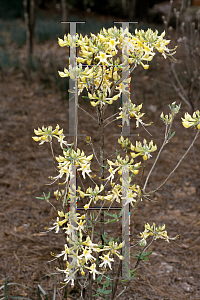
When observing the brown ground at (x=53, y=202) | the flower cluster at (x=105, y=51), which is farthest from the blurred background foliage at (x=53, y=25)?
the flower cluster at (x=105, y=51)

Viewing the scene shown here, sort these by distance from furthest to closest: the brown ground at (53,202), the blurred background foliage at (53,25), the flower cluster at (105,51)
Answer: the blurred background foliage at (53,25)
the brown ground at (53,202)
the flower cluster at (105,51)

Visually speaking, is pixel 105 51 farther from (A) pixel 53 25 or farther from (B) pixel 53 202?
(A) pixel 53 25

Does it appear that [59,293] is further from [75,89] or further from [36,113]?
[36,113]

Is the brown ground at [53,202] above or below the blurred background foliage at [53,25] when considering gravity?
below

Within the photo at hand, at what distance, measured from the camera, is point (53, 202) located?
10.2 ft

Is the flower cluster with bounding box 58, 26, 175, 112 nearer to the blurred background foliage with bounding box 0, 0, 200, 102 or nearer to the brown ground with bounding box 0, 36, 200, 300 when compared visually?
the brown ground with bounding box 0, 36, 200, 300

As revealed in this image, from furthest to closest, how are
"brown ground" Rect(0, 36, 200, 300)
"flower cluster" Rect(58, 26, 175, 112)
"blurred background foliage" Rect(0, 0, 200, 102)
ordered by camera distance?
"blurred background foliage" Rect(0, 0, 200, 102) → "brown ground" Rect(0, 36, 200, 300) → "flower cluster" Rect(58, 26, 175, 112)

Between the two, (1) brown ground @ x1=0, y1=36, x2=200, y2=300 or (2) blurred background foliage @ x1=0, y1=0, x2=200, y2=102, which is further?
(2) blurred background foliage @ x1=0, y1=0, x2=200, y2=102

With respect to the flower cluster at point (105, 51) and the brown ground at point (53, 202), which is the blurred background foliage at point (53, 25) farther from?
the flower cluster at point (105, 51)

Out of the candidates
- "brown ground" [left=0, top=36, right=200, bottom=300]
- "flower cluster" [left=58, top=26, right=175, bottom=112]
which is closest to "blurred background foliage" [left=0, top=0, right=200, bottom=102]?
"brown ground" [left=0, top=36, right=200, bottom=300]

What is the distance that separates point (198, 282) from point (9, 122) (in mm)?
3409

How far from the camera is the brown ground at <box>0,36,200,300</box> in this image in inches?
86.0

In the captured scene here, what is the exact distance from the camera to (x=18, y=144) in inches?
165

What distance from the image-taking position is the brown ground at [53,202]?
7.16 feet
